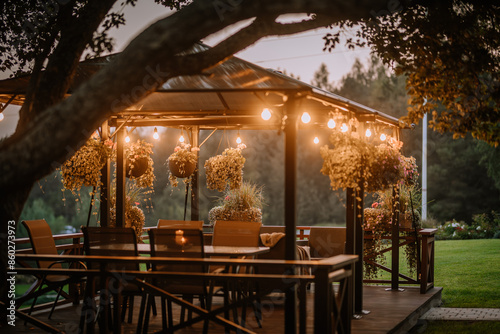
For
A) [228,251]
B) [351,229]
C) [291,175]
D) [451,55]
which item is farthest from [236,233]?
[451,55]

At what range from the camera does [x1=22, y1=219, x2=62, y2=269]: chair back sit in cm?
699

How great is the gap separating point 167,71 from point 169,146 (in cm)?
2693

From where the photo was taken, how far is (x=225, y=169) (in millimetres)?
10742

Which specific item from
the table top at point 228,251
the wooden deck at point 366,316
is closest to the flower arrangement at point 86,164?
the table top at point 228,251

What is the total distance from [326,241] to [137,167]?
10.1ft

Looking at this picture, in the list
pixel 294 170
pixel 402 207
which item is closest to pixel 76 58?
pixel 294 170

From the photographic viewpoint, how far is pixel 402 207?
1020 cm

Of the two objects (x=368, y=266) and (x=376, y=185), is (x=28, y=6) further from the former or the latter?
(x=368, y=266)

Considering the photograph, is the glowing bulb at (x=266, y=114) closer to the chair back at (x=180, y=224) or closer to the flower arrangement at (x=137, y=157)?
the chair back at (x=180, y=224)

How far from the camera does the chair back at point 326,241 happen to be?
32.7 feet

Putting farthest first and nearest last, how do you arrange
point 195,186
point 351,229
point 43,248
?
point 195,186 → point 351,229 → point 43,248

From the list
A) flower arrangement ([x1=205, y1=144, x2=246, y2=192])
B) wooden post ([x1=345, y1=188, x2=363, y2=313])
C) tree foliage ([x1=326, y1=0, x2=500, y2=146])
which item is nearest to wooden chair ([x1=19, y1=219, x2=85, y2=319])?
wooden post ([x1=345, y1=188, x2=363, y2=313])

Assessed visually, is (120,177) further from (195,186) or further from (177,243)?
(177,243)

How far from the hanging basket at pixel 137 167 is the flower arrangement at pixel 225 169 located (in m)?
1.42
